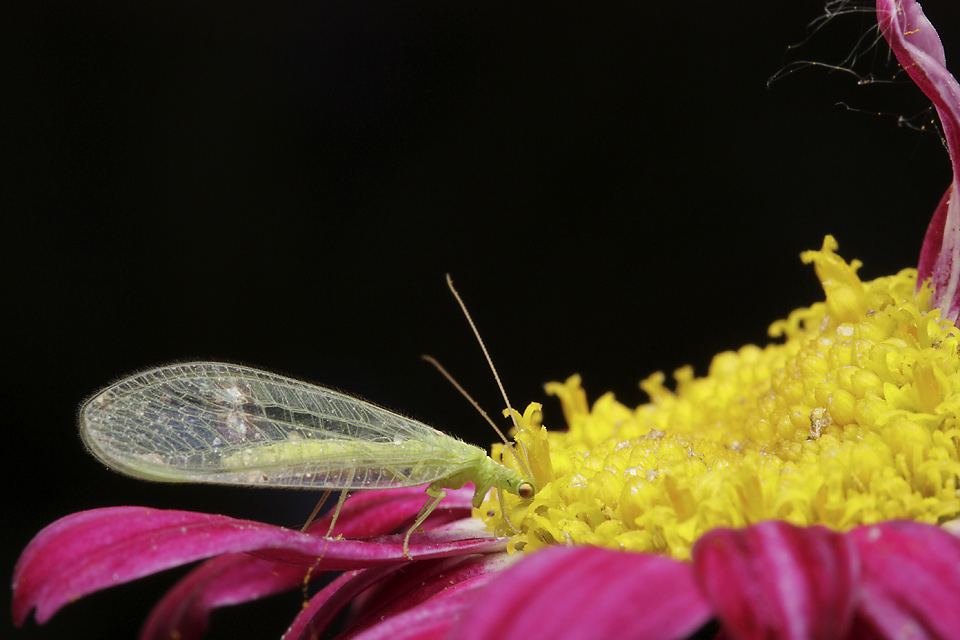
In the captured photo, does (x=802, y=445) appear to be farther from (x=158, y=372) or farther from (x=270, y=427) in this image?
(x=158, y=372)

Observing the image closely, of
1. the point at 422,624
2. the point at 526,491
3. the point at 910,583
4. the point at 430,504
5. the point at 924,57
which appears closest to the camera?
the point at 910,583

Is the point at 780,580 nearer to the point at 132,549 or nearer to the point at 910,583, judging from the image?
the point at 910,583

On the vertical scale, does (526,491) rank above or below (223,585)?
above

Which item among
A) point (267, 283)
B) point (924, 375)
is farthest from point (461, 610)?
point (267, 283)

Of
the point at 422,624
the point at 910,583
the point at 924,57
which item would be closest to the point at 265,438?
the point at 422,624

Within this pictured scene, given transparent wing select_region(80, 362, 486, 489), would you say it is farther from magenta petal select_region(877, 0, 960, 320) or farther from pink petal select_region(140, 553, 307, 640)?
magenta petal select_region(877, 0, 960, 320)
